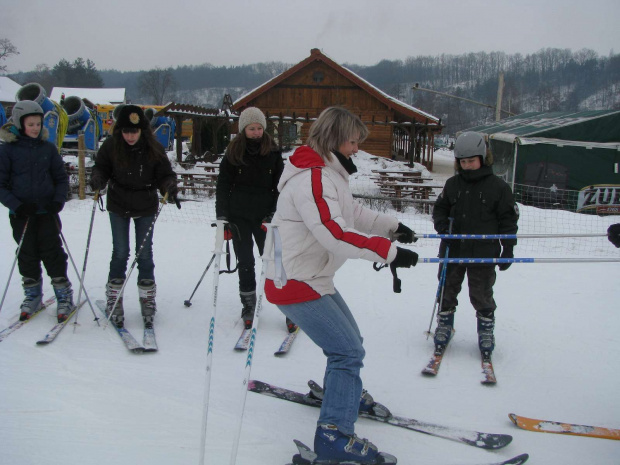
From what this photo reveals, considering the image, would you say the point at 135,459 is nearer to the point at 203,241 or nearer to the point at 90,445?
the point at 90,445

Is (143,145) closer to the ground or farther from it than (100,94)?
closer to the ground

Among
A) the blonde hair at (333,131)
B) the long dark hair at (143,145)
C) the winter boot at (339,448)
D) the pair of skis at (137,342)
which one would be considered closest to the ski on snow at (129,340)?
the pair of skis at (137,342)

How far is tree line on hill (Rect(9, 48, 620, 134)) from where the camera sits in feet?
267

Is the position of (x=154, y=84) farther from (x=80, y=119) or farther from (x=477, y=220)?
(x=477, y=220)

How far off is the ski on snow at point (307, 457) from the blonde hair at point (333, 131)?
1459mm

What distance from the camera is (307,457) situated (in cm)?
245

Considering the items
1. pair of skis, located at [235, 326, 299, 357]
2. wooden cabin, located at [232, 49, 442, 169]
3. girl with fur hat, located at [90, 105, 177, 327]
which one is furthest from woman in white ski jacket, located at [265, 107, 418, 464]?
wooden cabin, located at [232, 49, 442, 169]

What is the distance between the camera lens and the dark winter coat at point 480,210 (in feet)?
12.1

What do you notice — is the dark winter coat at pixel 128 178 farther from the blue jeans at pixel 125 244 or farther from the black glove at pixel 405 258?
the black glove at pixel 405 258

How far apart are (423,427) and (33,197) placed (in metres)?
3.51

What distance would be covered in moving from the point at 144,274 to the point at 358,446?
8.45ft

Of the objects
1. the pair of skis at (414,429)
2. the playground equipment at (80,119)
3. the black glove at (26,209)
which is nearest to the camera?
the pair of skis at (414,429)

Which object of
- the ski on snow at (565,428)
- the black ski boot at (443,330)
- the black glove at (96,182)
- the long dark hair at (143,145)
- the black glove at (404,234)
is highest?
the long dark hair at (143,145)

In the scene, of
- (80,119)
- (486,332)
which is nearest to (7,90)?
(80,119)
